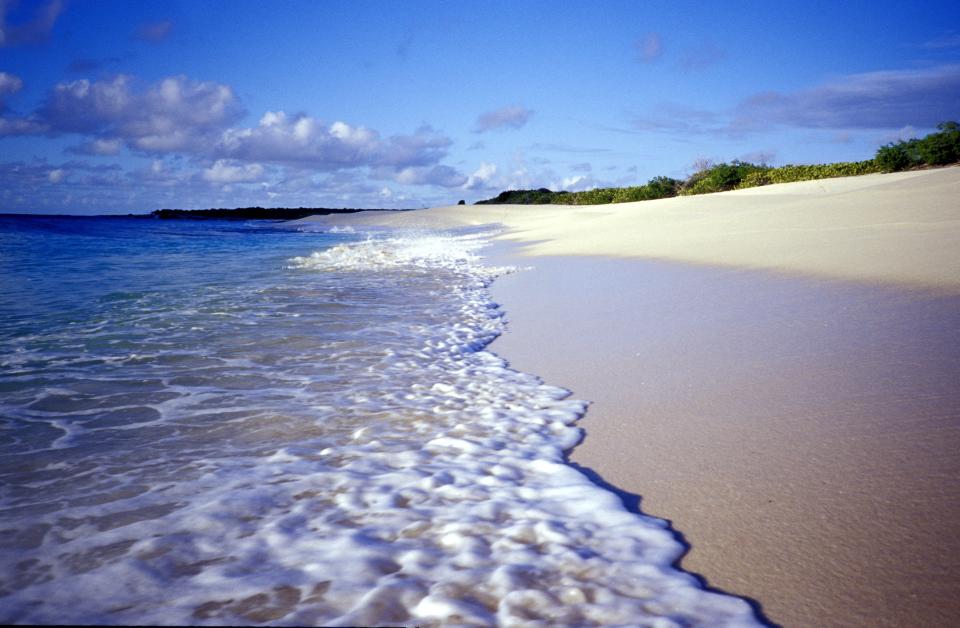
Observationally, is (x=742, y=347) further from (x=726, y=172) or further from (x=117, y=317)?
(x=726, y=172)

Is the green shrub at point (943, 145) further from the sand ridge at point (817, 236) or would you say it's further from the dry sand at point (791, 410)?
the dry sand at point (791, 410)

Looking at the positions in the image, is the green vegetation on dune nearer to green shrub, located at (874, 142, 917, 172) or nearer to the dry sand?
green shrub, located at (874, 142, 917, 172)

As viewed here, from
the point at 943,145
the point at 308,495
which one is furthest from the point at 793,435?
the point at 943,145

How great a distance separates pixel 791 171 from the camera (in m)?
29.2

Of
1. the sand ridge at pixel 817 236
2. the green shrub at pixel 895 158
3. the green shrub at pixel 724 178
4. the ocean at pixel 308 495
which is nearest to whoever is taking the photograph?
the ocean at pixel 308 495

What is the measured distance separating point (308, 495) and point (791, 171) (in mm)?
32513

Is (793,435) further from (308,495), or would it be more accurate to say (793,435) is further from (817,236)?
(817,236)

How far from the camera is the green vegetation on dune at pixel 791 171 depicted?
2222 cm

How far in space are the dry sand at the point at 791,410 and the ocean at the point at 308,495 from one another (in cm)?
21

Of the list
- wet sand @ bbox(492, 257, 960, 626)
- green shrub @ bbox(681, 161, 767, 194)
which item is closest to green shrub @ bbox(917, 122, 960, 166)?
green shrub @ bbox(681, 161, 767, 194)

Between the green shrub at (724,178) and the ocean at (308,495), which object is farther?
the green shrub at (724,178)

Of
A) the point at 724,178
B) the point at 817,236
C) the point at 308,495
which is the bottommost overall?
the point at 308,495

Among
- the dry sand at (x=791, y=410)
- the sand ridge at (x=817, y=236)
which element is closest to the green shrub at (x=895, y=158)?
the sand ridge at (x=817, y=236)

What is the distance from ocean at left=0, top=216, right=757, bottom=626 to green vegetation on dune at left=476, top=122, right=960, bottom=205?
25.7m
